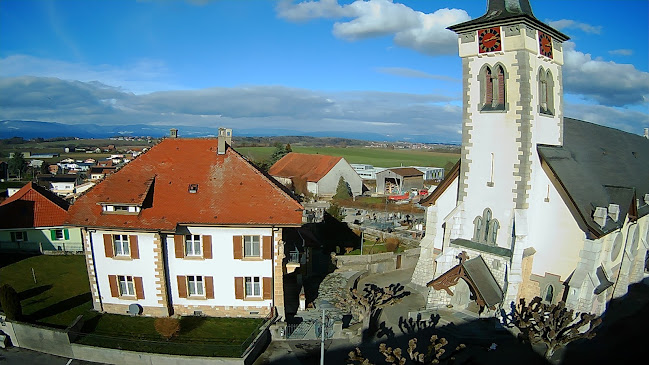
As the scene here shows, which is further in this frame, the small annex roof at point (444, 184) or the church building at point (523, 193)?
the small annex roof at point (444, 184)

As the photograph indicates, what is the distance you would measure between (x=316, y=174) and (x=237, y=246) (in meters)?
50.5

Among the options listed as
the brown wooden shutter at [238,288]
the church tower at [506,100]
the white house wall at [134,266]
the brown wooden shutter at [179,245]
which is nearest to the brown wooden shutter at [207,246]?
the brown wooden shutter at [179,245]

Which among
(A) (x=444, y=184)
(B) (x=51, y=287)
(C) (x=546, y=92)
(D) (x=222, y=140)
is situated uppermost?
(C) (x=546, y=92)

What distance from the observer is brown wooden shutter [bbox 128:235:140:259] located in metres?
21.7

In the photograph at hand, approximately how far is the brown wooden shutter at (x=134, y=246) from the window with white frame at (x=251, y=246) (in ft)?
18.9

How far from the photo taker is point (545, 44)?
73.0 ft

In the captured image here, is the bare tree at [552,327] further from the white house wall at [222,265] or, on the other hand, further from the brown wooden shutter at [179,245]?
the brown wooden shutter at [179,245]

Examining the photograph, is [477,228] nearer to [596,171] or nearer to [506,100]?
[506,100]

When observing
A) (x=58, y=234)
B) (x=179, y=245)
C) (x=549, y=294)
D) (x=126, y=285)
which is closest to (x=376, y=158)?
(x=58, y=234)

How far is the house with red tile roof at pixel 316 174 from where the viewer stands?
7075 cm

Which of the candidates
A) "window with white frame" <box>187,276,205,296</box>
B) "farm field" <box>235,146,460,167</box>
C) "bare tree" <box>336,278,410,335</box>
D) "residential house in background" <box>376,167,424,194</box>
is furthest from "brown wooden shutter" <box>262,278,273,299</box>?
"farm field" <box>235,146,460,167</box>

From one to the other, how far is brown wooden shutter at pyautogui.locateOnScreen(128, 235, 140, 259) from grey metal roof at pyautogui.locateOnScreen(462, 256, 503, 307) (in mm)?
18060

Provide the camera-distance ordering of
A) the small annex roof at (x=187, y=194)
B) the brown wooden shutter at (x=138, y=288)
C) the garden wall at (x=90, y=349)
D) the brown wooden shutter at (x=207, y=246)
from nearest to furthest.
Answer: the garden wall at (x=90, y=349) < the small annex roof at (x=187, y=194) < the brown wooden shutter at (x=207, y=246) < the brown wooden shutter at (x=138, y=288)

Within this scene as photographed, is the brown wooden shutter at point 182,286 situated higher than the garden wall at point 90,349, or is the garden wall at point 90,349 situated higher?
the brown wooden shutter at point 182,286
